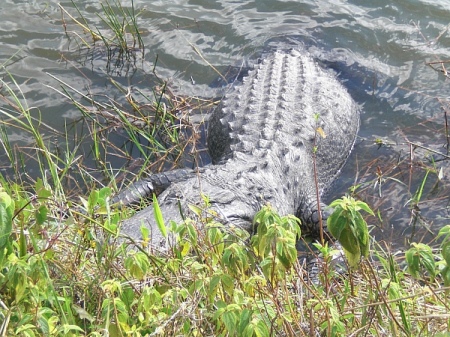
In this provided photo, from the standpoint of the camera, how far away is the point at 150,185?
5.10 meters

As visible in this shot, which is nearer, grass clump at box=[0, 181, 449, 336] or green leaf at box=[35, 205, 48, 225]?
grass clump at box=[0, 181, 449, 336]

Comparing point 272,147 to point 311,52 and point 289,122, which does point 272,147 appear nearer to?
point 289,122

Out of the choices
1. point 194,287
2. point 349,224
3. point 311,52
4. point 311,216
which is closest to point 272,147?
point 311,216

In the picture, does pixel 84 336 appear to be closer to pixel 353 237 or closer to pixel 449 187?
pixel 353 237

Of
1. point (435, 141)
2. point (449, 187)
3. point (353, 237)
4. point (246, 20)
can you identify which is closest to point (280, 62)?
point (246, 20)

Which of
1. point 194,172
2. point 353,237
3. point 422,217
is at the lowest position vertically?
point 422,217

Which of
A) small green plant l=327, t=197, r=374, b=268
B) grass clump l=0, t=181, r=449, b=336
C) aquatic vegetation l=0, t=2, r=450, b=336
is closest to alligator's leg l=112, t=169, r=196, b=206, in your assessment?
aquatic vegetation l=0, t=2, r=450, b=336

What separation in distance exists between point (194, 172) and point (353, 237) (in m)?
2.76

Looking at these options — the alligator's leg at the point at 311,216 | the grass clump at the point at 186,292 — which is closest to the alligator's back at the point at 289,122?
the alligator's leg at the point at 311,216

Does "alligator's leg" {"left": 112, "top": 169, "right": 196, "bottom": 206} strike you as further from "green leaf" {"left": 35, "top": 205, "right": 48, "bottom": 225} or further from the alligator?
"green leaf" {"left": 35, "top": 205, "right": 48, "bottom": 225}

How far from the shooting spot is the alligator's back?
5320mm

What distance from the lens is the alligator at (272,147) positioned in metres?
4.60

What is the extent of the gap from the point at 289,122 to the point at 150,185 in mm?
1283

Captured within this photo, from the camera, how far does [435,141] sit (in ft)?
19.1
